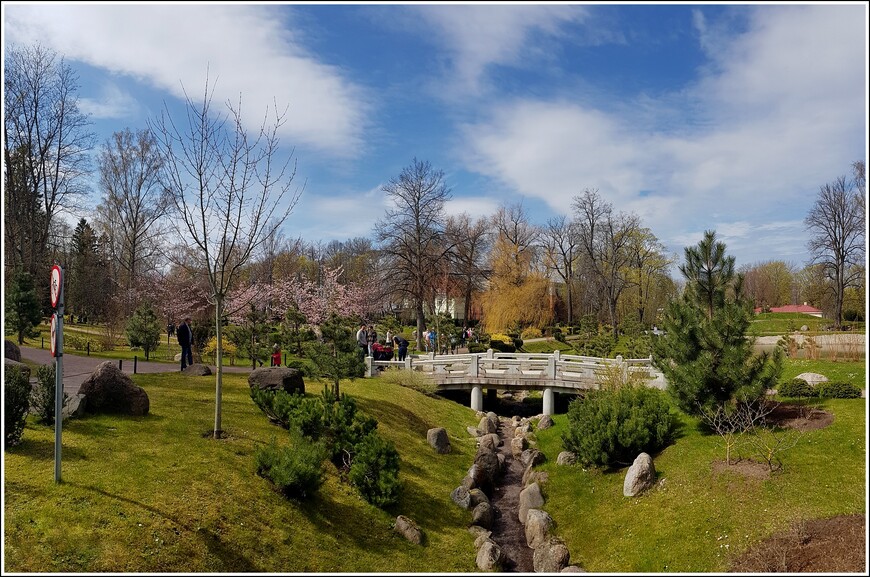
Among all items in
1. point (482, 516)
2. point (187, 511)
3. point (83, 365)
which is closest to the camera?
point (187, 511)

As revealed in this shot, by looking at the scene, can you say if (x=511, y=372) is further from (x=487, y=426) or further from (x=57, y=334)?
(x=57, y=334)

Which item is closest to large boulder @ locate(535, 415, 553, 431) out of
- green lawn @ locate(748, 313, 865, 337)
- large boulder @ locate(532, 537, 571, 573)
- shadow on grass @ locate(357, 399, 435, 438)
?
shadow on grass @ locate(357, 399, 435, 438)

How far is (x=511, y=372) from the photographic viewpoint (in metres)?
19.3

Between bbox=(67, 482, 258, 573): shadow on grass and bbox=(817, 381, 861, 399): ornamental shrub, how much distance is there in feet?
40.3

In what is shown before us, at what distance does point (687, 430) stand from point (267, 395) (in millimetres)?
8965

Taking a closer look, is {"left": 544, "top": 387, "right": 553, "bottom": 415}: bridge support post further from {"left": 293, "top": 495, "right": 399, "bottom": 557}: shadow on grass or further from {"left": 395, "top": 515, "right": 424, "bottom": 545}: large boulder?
{"left": 293, "top": 495, "right": 399, "bottom": 557}: shadow on grass

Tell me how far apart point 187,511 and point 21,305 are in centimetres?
1773

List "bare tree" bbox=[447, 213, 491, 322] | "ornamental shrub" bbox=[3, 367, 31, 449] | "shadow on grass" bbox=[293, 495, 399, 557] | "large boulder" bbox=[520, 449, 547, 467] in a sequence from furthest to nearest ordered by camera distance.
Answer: "bare tree" bbox=[447, 213, 491, 322] → "large boulder" bbox=[520, 449, 547, 467] → "shadow on grass" bbox=[293, 495, 399, 557] → "ornamental shrub" bbox=[3, 367, 31, 449]

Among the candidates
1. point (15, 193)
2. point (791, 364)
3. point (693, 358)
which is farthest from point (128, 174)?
point (791, 364)

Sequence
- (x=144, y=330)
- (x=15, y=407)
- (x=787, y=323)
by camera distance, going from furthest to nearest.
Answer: (x=787, y=323), (x=144, y=330), (x=15, y=407)

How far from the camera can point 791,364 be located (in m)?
18.3

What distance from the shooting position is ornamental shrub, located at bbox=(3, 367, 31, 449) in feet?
24.0

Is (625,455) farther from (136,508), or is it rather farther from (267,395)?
(136,508)

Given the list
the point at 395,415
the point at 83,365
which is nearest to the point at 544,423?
the point at 395,415
